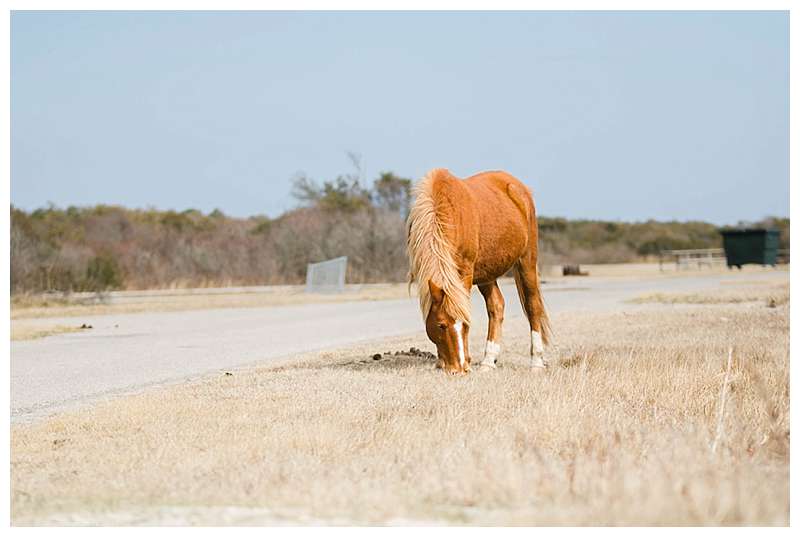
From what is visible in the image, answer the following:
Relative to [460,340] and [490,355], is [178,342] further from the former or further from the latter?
[460,340]

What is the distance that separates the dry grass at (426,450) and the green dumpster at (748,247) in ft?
136

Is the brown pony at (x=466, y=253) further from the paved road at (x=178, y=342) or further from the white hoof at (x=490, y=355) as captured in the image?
the paved road at (x=178, y=342)

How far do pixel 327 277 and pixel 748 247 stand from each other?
75.0ft

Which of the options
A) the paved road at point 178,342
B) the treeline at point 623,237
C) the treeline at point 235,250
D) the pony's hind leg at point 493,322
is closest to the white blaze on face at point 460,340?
the pony's hind leg at point 493,322

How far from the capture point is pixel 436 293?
10.5m

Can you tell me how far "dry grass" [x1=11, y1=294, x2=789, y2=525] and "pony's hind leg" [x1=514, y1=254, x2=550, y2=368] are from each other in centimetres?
64

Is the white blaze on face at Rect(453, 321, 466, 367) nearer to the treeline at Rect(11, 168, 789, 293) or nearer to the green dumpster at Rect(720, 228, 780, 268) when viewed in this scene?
the treeline at Rect(11, 168, 789, 293)

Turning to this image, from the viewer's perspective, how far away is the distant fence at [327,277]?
37.8 meters

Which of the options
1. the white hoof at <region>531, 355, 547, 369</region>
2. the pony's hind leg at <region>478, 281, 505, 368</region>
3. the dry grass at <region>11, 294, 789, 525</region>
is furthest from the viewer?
the white hoof at <region>531, 355, 547, 369</region>

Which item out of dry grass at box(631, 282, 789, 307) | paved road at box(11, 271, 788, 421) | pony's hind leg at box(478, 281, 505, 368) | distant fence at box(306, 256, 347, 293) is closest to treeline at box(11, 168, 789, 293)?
distant fence at box(306, 256, 347, 293)

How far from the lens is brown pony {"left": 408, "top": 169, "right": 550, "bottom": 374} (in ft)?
34.8

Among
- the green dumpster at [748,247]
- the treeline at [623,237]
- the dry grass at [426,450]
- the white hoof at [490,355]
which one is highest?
the treeline at [623,237]

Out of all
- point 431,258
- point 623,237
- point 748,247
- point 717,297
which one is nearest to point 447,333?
point 431,258
